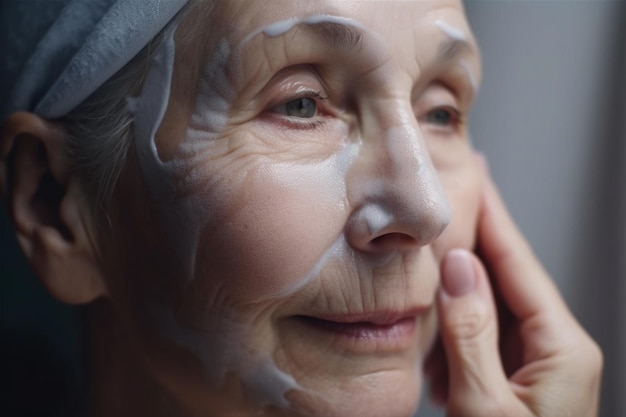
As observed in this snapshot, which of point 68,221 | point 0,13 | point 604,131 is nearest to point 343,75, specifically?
point 68,221

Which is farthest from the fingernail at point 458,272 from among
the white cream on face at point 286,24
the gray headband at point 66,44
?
the gray headband at point 66,44

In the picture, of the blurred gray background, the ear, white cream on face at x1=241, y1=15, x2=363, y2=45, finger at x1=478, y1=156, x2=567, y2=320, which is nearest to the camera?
white cream on face at x1=241, y1=15, x2=363, y2=45

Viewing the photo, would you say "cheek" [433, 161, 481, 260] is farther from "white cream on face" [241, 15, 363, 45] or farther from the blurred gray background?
the blurred gray background

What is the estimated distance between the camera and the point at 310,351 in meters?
0.89

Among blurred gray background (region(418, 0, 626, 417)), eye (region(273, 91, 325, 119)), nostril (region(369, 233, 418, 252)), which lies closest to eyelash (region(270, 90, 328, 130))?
eye (region(273, 91, 325, 119))

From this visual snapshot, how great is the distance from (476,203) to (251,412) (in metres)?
0.44

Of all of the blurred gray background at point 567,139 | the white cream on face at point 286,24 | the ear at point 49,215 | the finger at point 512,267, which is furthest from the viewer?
the blurred gray background at point 567,139

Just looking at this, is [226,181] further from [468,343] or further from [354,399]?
[468,343]

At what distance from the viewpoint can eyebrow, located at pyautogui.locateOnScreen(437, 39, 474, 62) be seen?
923 mm

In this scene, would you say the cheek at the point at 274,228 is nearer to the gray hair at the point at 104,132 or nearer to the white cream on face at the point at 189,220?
the white cream on face at the point at 189,220

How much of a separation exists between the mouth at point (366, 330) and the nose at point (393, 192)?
0.09m

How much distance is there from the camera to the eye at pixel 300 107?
0.88 metres

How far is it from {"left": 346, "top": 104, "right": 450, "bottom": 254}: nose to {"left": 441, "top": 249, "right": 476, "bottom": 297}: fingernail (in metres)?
0.15

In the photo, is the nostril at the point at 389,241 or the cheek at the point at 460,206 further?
the cheek at the point at 460,206
